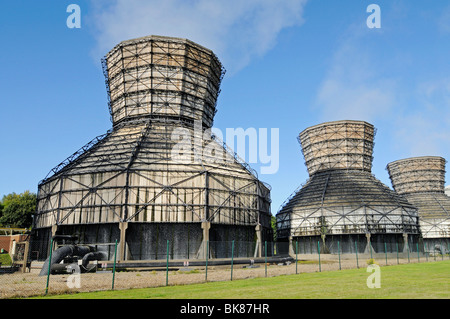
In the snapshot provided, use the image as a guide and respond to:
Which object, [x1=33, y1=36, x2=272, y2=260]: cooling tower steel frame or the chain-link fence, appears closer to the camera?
the chain-link fence

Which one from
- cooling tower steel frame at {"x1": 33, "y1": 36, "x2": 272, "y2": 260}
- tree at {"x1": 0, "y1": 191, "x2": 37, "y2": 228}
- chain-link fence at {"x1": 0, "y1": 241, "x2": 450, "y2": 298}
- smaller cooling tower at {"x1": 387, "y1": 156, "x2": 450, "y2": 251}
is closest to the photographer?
chain-link fence at {"x1": 0, "y1": 241, "x2": 450, "y2": 298}

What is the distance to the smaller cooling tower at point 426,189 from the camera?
71.2m

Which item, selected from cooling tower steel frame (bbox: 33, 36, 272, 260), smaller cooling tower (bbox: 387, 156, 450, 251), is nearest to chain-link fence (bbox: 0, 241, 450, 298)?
cooling tower steel frame (bbox: 33, 36, 272, 260)

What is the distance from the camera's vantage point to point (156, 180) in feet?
114

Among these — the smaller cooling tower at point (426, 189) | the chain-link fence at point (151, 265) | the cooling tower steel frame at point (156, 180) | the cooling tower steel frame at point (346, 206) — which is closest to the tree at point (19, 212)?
the chain-link fence at point (151, 265)

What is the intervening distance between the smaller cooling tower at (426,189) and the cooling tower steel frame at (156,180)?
46055mm

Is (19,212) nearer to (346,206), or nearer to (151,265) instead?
(151,265)

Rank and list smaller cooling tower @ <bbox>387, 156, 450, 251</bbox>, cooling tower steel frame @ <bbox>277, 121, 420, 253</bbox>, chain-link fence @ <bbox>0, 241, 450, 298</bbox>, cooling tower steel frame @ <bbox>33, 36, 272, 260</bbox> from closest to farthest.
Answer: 1. chain-link fence @ <bbox>0, 241, 450, 298</bbox>
2. cooling tower steel frame @ <bbox>33, 36, 272, 260</bbox>
3. cooling tower steel frame @ <bbox>277, 121, 420, 253</bbox>
4. smaller cooling tower @ <bbox>387, 156, 450, 251</bbox>

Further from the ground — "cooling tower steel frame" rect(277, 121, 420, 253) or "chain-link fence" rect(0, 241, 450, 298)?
"cooling tower steel frame" rect(277, 121, 420, 253)

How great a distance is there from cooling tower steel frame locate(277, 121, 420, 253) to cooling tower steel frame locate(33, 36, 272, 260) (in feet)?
50.3

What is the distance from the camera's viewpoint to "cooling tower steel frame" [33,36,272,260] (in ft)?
111

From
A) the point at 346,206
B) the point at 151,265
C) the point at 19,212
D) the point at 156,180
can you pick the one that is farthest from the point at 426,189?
the point at 19,212

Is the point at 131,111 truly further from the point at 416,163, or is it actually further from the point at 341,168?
the point at 416,163

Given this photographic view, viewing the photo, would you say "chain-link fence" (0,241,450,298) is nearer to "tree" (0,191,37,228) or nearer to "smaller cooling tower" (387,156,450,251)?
"tree" (0,191,37,228)
